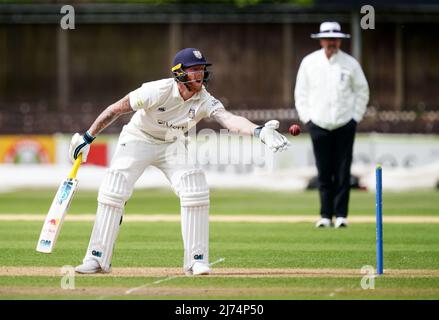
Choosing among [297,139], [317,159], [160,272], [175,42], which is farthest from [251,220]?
[175,42]

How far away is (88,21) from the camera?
2848 centimetres

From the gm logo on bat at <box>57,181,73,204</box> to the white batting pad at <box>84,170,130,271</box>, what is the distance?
0.31 metres

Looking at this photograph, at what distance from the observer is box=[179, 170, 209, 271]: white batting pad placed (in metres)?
9.72

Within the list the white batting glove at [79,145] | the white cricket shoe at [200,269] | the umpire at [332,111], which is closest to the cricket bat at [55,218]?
the white batting glove at [79,145]

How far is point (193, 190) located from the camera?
31.9 ft

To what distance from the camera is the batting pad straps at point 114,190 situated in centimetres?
972

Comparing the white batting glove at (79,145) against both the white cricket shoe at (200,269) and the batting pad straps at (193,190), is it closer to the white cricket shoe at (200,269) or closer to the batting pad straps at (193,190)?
the batting pad straps at (193,190)

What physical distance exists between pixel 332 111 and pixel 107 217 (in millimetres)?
4889

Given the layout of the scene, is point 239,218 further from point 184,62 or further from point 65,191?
point 184,62

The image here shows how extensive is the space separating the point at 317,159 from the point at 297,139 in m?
7.72

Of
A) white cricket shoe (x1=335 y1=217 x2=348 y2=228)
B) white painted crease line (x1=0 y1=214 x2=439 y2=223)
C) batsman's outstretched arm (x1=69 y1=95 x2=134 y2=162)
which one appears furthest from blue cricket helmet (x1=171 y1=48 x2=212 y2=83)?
white painted crease line (x1=0 y1=214 x2=439 y2=223)

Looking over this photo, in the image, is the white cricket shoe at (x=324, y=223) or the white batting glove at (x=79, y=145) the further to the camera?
the white cricket shoe at (x=324, y=223)

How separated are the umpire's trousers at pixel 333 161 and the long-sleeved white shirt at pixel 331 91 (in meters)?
0.10

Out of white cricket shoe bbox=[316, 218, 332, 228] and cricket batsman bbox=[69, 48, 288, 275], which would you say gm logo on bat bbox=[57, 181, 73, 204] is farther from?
white cricket shoe bbox=[316, 218, 332, 228]
